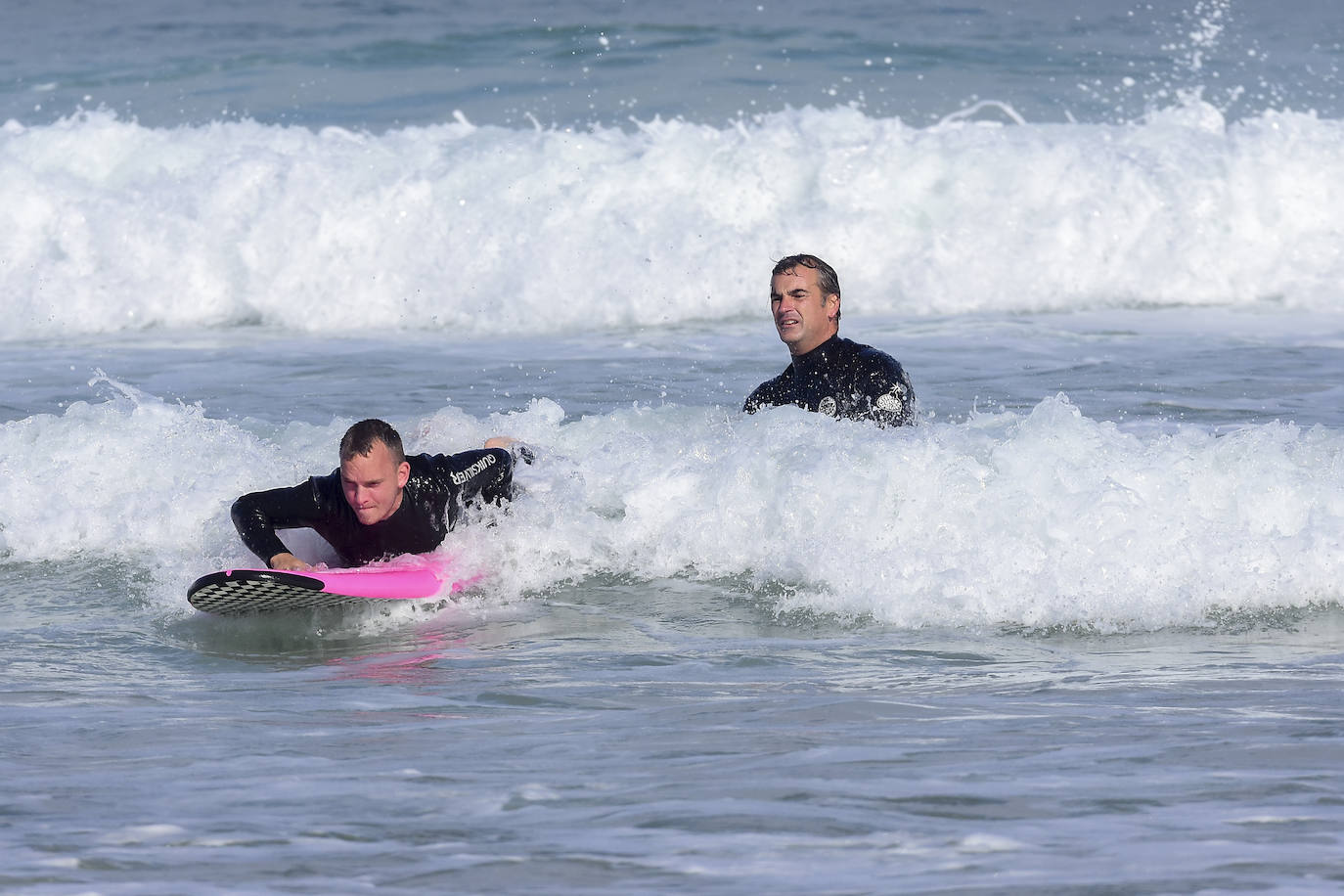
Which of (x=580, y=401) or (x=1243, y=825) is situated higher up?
(x=580, y=401)

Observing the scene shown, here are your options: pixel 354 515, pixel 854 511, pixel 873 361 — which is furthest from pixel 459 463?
pixel 873 361

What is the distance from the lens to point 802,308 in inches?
309

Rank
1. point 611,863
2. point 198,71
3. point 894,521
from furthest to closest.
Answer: point 198,71 < point 894,521 < point 611,863

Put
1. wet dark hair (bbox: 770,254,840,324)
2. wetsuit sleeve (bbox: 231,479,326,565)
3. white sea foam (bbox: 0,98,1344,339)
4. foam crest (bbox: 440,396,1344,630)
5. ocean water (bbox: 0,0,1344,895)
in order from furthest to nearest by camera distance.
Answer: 1. white sea foam (bbox: 0,98,1344,339)
2. wet dark hair (bbox: 770,254,840,324)
3. wetsuit sleeve (bbox: 231,479,326,565)
4. foam crest (bbox: 440,396,1344,630)
5. ocean water (bbox: 0,0,1344,895)

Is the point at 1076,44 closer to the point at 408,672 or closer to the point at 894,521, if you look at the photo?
the point at 894,521

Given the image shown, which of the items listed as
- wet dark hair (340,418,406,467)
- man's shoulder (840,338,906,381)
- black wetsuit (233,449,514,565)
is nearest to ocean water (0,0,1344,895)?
black wetsuit (233,449,514,565)

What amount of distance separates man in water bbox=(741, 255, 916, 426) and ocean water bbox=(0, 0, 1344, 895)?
0.69 feet

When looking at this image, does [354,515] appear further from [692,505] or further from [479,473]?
[692,505]

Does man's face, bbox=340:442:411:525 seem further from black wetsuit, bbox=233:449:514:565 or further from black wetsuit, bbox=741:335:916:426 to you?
black wetsuit, bbox=741:335:916:426

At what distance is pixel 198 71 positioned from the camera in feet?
77.5

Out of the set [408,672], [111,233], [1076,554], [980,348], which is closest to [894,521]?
[1076,554]

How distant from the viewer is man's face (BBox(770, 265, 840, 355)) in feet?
25.7

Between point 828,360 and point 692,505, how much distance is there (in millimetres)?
964

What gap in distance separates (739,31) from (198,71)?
740cm
